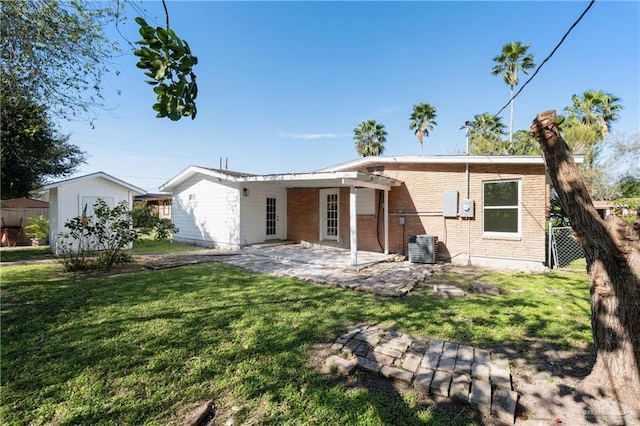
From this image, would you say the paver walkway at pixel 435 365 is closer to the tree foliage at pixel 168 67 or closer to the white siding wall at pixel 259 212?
the tree foliage at pixel 168 67

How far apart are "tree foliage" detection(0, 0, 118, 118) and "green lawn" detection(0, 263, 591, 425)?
409cm

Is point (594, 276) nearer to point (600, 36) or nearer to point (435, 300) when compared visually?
point (435, 300)

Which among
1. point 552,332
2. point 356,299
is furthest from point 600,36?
point 356,299

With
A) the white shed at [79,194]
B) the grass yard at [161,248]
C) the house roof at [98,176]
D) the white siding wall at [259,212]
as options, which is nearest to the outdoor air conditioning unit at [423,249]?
the white siding wall at [259,212]

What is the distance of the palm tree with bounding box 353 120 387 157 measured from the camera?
29.7 meters

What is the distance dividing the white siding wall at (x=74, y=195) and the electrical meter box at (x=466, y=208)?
12.6m

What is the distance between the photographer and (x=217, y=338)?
12.1 ft

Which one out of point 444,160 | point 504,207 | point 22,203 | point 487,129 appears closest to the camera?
point 504,207

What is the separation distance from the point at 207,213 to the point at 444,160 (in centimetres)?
1057

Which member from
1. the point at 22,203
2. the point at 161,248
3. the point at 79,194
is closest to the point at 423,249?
the point at 161,248

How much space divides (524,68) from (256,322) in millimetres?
26248

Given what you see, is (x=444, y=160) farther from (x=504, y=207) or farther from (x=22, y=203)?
(x=22, y=203)

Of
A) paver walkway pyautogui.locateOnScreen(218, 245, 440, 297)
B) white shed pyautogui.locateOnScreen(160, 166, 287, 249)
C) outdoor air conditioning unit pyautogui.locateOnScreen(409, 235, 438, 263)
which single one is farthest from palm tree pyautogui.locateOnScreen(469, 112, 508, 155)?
paver walkway pyautogui.locateOnScreen(218, 245, 440, 297)

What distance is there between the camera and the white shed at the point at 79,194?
10.9m
